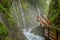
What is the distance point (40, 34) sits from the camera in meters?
14.1

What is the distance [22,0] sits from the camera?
2034 centimetres

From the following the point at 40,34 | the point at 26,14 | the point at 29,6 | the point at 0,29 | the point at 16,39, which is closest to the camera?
the point at 0,29

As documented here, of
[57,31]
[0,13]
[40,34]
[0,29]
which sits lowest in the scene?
[40,34]

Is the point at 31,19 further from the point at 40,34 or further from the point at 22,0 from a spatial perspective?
the point at 40,34

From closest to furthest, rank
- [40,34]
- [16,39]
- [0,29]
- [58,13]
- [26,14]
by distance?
[0,29] < [16,39] < [58,13] < [40,34] < [26,14]

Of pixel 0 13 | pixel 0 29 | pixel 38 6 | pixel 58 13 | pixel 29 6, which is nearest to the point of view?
pixel 0 29

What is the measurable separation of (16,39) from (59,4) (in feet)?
13.5

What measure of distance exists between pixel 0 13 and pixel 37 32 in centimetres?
637

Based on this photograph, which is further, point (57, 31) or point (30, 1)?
point (30, 1)

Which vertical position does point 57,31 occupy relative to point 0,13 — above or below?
below

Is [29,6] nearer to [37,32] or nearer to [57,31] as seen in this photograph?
[37,32]

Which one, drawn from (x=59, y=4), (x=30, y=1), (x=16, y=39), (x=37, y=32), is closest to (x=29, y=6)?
(x=30, y=1)

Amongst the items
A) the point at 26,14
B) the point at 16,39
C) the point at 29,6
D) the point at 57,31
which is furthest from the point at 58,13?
the point at 29,6

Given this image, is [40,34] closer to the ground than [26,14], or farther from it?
closer to the ground
